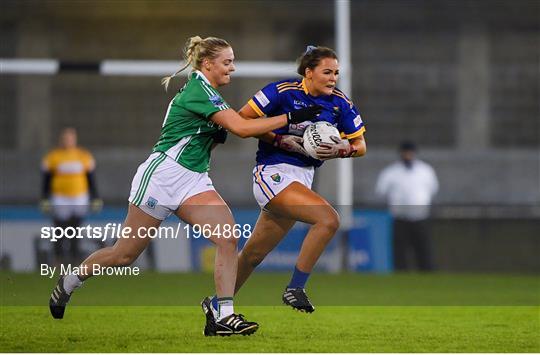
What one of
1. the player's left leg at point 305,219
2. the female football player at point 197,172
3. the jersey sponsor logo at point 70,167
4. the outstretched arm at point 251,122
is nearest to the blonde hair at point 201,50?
the female football player at point 197,172

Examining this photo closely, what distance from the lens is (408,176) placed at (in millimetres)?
16125

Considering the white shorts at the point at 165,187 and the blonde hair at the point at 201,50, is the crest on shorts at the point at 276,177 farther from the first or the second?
the blonde hair at the point at 201,50

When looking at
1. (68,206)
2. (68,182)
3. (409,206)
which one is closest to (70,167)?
(68,182)

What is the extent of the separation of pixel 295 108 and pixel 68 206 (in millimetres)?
7402

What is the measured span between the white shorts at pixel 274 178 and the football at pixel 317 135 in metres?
0.26

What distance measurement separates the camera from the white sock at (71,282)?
7.76 m

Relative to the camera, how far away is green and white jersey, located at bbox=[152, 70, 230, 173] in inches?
293

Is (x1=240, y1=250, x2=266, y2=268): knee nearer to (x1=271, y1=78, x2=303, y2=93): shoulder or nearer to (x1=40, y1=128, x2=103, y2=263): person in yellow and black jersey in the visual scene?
(x1=271, y1=78, x2=303, y2=93): shoulder

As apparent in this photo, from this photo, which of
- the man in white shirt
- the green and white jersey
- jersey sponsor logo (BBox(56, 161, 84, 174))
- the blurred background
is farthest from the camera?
the blurred background

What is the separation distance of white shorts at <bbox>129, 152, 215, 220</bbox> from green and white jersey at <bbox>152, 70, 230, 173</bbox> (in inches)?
2.2

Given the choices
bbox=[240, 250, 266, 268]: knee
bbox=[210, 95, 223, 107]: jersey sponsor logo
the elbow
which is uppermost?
bbox=[210, 95, 223, 107]: jersey sponsor logo

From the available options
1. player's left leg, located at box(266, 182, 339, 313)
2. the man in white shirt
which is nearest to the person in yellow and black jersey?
the man in white shirt

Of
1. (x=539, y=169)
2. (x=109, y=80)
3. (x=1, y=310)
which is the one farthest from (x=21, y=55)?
(x=1, y=310)

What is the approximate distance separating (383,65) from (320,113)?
12.1 m
